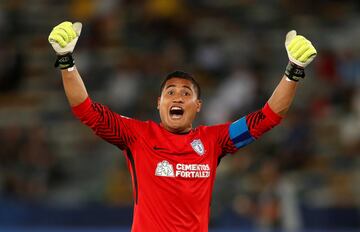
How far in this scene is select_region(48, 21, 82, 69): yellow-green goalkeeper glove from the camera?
5855 millimetres

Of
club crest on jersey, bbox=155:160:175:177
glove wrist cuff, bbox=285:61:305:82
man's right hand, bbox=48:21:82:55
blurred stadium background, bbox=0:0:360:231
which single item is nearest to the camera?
man's right hand, bbox=48:21:82:55

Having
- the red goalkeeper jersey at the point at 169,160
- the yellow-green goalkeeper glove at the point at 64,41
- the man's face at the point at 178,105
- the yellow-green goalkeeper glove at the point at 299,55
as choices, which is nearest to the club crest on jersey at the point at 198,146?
the red goalkeeper jersey at the point at 169,160

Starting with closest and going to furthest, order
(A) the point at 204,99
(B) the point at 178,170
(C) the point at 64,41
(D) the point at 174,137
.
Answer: (C) the point at 64,41 < (B) the point at 178,170 < (D) the point at 174,137 < (A) the point at 204,99

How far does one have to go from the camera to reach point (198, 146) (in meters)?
6.27

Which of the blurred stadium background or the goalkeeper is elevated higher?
the blurred stadium background

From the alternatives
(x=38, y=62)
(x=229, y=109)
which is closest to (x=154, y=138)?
(x=229, y=109)

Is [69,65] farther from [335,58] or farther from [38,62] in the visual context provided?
[38,62]

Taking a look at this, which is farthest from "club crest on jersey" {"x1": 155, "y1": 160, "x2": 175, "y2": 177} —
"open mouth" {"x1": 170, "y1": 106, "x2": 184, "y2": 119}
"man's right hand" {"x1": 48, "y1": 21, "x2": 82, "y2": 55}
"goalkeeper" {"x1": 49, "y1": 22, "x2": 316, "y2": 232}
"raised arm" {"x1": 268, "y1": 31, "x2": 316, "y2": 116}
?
"man's right hand" {"x1": 48, "y1": 21, "x2": 82, "y2": 55}

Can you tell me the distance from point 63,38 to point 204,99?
857cm

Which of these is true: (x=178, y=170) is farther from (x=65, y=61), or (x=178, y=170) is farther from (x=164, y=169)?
(x=65, y=61)

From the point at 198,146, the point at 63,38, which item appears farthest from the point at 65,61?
the point at 198,146

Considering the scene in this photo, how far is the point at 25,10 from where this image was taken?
16.8 metres

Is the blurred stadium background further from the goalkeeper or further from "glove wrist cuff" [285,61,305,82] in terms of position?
"glove wrist cuff" [285,61,305,82]

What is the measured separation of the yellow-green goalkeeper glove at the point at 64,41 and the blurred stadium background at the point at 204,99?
6906 millimetres
